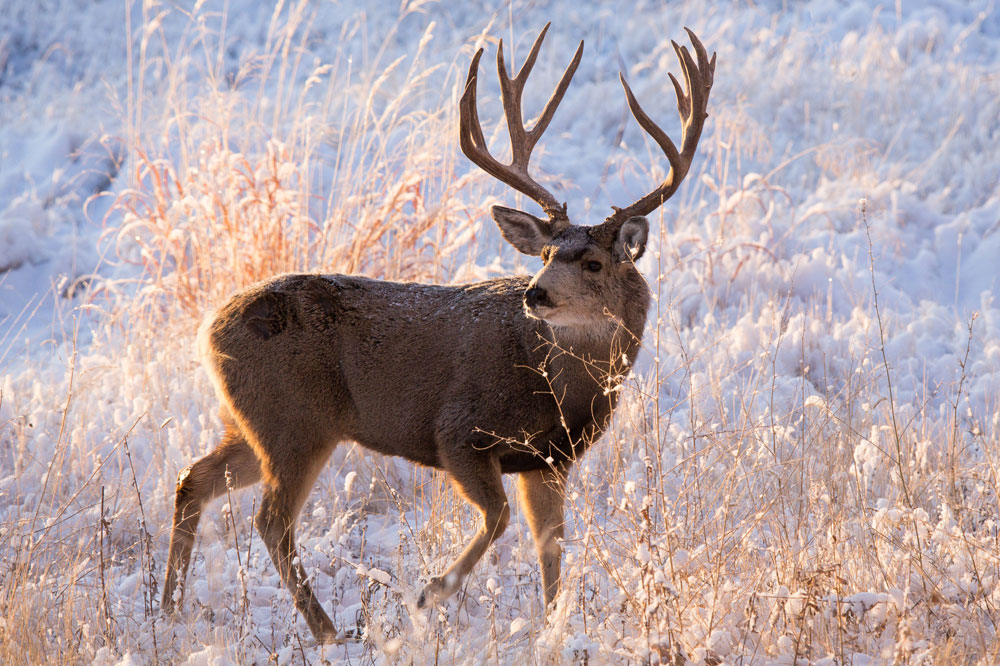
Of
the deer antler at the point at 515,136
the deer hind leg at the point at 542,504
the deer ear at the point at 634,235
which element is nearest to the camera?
the deer ear at the point at 634,235

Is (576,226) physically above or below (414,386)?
above

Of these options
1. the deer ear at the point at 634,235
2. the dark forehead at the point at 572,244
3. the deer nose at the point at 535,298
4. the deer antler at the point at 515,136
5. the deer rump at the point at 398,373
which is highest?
the deer antler at the point at 515,136

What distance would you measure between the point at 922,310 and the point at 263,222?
5.62m

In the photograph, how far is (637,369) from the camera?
24.2 feet

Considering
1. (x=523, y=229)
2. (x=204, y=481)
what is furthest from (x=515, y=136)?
(x=204, y=481)

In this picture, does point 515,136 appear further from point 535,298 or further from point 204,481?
point 204,481

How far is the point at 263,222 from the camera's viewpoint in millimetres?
7676

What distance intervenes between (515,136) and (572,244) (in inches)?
36.1

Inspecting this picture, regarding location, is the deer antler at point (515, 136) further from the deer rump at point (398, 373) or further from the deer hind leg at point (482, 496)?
the deer hind leg at point (482, 496)

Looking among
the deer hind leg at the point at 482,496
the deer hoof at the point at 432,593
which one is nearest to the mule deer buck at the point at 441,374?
the deer hind leg at the point at 482,496

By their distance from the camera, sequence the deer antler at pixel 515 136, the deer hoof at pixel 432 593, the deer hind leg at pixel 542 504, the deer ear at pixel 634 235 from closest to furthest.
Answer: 1. the deer hoof at pixel 432 593
2. the deer ear at pixel 634 235
3. the deer hind leg at pixel 542 504
4. the deer antler at pixel 515 136

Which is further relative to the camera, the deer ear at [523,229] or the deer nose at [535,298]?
the deer ear at [523,229]

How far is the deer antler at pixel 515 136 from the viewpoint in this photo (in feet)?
16.7

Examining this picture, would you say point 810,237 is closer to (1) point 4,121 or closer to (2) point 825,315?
(2) point 825,315
